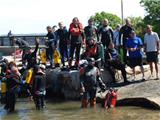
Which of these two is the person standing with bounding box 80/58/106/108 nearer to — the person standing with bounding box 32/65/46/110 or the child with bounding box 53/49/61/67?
the person standing with bounding box 32/65/46/110

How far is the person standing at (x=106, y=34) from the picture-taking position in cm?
1834

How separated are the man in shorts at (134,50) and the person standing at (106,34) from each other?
0.88m

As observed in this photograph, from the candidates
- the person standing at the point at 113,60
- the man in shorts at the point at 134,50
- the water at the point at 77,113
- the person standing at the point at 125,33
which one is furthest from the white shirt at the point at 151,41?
the water at the point at 77,113

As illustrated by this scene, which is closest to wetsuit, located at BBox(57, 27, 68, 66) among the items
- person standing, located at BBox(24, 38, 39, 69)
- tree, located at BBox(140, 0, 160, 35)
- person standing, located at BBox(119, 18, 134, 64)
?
person standing, located at BBox(24, 38, 39, 69)

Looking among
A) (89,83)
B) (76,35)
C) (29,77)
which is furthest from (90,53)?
(29,77)

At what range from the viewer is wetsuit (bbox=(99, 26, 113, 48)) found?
1836 cm

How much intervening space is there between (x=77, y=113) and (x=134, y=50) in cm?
355

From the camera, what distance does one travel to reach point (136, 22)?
7588 cm

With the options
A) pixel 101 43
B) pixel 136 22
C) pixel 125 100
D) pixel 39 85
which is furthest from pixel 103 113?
pixel 136 22

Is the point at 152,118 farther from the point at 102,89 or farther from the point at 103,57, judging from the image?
the point at 103,57

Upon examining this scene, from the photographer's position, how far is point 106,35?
1844 centimetres

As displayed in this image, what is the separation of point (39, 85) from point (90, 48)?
2.44 metres

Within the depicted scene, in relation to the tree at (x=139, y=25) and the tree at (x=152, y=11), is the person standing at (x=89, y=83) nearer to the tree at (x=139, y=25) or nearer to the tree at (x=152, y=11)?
the tree at (x=139, y=25)

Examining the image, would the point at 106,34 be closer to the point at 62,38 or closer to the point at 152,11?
the point at 62,38
